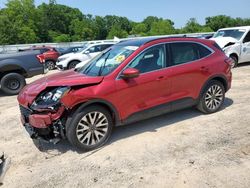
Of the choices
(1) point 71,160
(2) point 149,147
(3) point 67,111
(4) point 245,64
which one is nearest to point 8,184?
(1) point 71,160

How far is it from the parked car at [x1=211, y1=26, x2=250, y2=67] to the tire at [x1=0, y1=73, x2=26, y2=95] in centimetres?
800

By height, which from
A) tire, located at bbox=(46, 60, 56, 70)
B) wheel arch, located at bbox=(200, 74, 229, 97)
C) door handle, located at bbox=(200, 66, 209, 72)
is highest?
door handle, located at bbox=(200, 66, 209, 72)

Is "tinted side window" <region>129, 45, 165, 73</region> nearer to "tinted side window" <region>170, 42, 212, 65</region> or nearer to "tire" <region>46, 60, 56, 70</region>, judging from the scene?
"tinted side window" <region>170, 42, 212, 65</region>

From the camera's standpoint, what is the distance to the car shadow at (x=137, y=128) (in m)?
5.17

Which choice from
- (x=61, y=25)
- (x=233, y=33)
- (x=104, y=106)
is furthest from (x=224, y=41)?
(x=61, y=25)

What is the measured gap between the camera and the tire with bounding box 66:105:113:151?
4707mm

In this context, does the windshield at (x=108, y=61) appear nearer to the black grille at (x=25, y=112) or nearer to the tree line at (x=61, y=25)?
the black grille at (x=25, y=112)

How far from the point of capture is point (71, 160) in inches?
185

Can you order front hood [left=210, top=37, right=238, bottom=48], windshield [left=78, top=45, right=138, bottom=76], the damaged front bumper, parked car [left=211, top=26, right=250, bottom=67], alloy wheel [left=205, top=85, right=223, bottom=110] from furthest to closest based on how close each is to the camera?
front hood [left=210, top=37, right=238, bottom=48] < parked car [left=211, top=26, right=250, bottom=67] < alloy wheel [left=205, top=85, right=223, bottom=110] < windshield [left=78, top=45, right=138, bottom=76] < the damaged front bumper

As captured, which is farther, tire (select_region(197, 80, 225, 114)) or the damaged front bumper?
tire (select_region(197, 80, 225, 114))

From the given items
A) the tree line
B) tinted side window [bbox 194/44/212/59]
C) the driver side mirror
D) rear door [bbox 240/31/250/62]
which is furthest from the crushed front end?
the tree line

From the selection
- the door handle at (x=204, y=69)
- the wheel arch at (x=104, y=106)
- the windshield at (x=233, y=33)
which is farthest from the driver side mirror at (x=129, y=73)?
the windshield at (x=233, y=33)

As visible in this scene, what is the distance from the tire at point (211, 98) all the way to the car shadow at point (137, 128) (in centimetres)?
23

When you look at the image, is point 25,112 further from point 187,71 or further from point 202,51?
point 202,51
